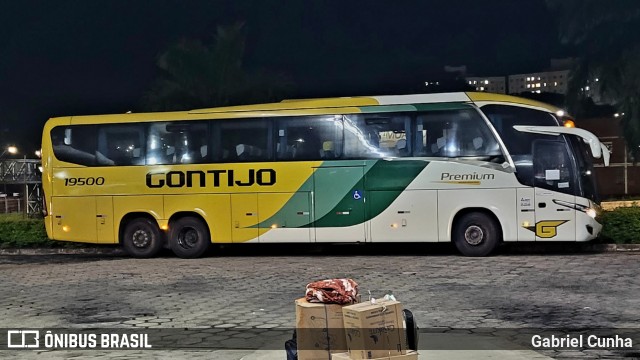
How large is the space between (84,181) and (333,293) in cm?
1273

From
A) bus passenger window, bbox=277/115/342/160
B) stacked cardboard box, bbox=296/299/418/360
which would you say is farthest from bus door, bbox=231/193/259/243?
stacked cardboard box, bbox=296/299/418/360

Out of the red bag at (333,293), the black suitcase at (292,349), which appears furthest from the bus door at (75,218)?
the red bag at (333,293)

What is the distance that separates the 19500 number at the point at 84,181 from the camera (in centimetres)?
1630

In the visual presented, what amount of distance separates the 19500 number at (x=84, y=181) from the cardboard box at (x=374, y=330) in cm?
1266

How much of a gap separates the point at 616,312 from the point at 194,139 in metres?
10.4

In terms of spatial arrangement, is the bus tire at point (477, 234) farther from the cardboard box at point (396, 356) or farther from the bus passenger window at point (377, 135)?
the cardboard box at point (396, 356)

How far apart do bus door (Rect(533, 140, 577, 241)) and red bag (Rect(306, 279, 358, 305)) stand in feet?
33.7

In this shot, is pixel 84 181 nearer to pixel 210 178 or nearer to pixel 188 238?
pixel 188 238

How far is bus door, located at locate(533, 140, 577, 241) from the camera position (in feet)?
46.9

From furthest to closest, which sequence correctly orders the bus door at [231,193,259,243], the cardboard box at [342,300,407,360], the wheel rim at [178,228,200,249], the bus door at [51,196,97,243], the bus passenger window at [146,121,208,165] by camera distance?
the bus door at [51,196,97,243], the wheel rim at [178,228,200,249], the bus passenger window at [146,121,208,165], the bus door at [231,193,259,243], the cardboard box at [342,300,407,360]

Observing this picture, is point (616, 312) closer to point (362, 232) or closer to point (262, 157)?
point (362, 232)

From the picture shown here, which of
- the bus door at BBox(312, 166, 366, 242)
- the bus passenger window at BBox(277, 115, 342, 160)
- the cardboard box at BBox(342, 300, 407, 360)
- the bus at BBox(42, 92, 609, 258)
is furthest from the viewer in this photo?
the bus passenger window at BBox(277, 115, 342, 160)

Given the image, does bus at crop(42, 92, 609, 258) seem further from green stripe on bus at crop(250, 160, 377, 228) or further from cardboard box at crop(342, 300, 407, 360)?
cardboard box at crop(342, 300, 407, 360)

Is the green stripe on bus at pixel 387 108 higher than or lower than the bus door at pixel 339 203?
higher
